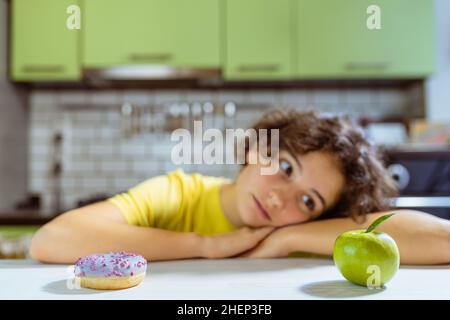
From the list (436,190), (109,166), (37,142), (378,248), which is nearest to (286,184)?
(378,248)

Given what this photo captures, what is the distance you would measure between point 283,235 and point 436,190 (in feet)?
3.38

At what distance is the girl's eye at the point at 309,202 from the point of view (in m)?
0.76

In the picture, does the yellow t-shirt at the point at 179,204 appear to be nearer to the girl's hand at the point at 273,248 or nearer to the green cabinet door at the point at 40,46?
the girl's hand at the point at 273,248

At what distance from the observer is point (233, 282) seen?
503mm

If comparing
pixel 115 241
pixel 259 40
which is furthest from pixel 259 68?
pixel 115 241

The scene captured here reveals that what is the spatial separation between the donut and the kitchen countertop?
0.04ft

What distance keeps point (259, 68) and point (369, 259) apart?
137cm

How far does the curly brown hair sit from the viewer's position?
794 millimetres

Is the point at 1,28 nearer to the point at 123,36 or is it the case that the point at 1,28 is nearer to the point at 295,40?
the point at 123,36

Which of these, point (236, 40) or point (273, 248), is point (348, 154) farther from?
point (236, 40)

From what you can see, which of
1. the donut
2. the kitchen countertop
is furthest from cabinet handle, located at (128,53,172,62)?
the donut

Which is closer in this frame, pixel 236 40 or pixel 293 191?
pixel 293 191

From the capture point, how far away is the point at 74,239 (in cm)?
68

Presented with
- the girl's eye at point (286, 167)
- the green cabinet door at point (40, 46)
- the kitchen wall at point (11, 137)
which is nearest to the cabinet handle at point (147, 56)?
the green cabinet door at point (40, 46)
